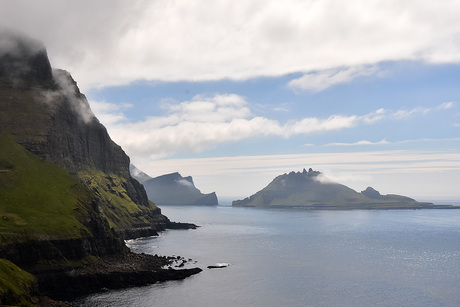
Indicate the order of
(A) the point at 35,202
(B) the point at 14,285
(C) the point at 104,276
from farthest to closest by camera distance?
(A) the point at 35,202
(C) the point at 104,276
(B) the point at 14,285

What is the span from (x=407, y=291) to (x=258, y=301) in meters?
48.8

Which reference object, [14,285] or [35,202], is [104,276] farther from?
[35,202]

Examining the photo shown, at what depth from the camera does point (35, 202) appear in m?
164

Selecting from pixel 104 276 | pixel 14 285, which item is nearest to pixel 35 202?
pixel 104 276

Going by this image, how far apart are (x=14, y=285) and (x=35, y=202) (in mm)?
70084

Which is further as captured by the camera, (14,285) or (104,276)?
(104,276)

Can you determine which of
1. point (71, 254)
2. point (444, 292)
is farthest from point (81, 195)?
point (444, 292)

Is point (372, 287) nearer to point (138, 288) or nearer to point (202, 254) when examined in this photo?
point (138, 288)

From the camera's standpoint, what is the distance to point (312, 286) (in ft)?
448

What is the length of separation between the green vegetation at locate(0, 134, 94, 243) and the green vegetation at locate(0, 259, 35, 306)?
20.2 m

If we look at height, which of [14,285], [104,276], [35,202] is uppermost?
[35,202]

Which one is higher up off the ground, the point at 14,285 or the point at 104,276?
the point at 14,285

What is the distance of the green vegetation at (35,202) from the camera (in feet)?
461

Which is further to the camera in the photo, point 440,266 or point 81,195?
point 81,195
